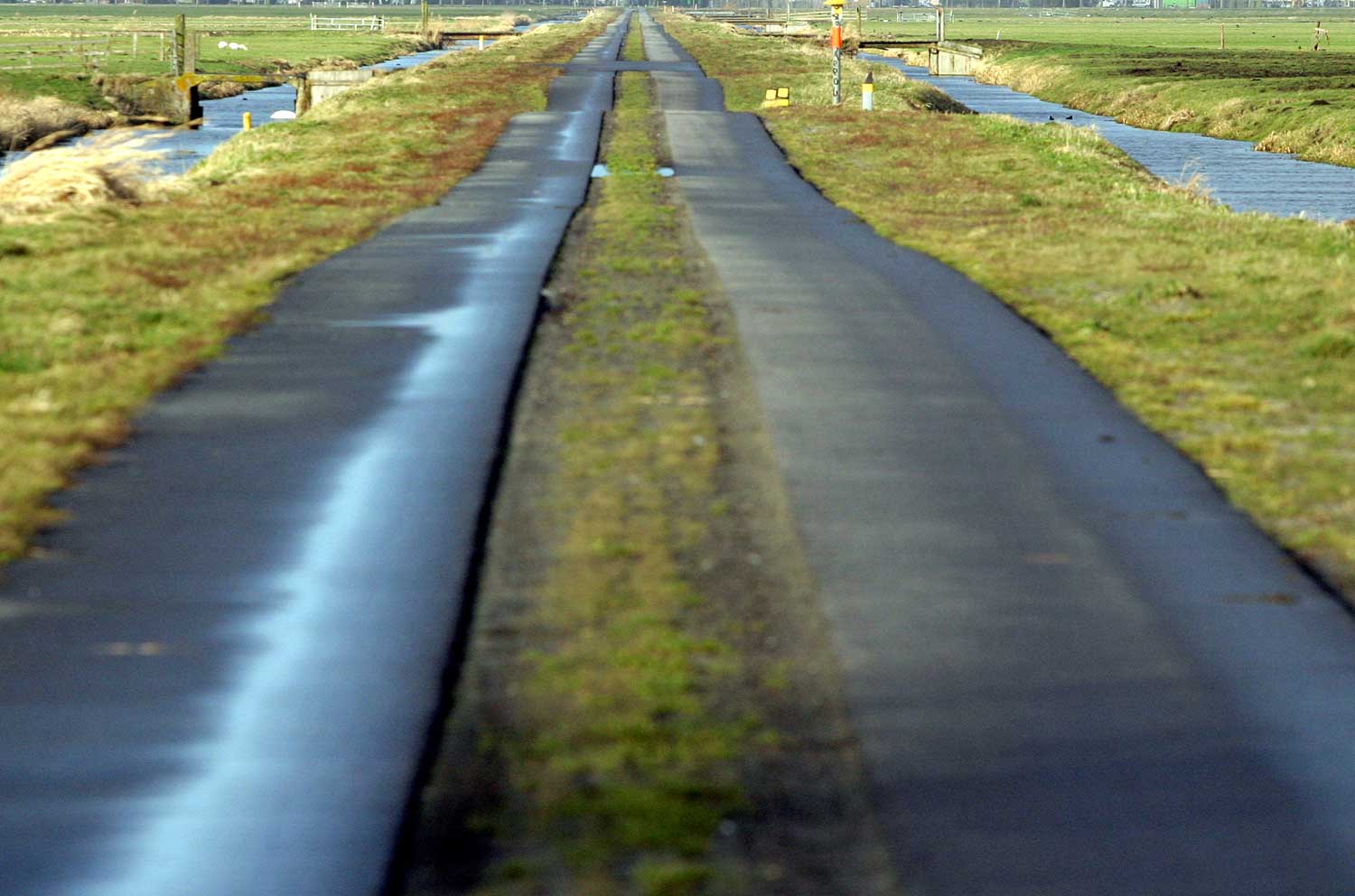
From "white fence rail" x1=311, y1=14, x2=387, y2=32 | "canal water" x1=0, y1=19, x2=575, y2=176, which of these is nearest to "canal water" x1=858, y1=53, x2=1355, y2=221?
"canal water" x1=0, y1=19, x2=575, y2=176

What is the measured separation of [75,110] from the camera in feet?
176

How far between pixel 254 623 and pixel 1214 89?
58.8 meters

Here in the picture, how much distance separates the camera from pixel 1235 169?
40.6 metres

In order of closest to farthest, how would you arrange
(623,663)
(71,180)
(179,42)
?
(623,663)
(71,180)
(179,42)

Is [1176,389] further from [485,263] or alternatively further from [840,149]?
[840,149]

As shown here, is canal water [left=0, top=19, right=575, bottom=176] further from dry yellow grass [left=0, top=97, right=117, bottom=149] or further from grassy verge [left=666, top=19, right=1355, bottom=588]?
grassy verge [left=666, top=19, right=1355, bottom=588]

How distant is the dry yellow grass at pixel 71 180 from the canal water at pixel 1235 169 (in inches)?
668

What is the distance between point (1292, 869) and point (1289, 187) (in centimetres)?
3318

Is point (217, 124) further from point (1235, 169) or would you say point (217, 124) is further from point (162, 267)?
point (162, 267)

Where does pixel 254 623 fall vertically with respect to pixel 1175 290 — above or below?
below

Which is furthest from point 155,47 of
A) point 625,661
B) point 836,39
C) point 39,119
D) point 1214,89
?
point 625,661

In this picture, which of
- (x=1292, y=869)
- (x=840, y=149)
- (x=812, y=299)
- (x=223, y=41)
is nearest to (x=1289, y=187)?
(x=840, y=149)

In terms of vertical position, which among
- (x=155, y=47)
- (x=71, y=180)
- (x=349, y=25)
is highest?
(x=349, y=25)

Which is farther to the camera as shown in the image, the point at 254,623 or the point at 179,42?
the point at 179,42
